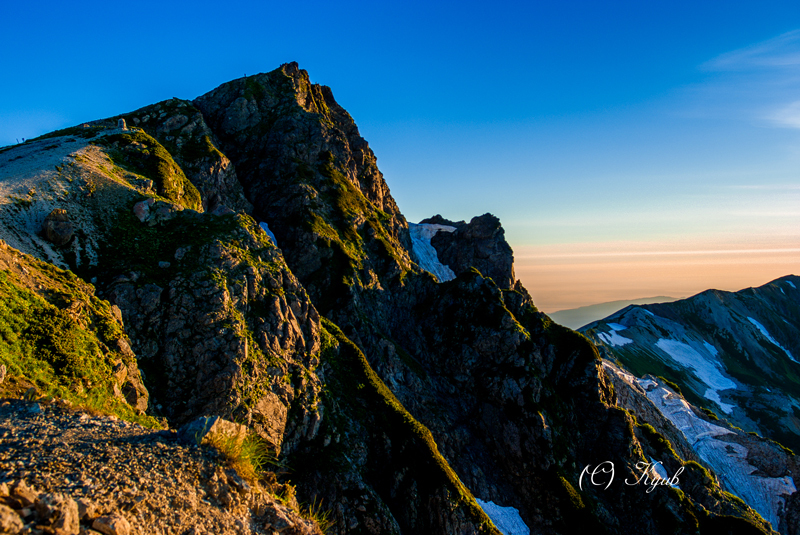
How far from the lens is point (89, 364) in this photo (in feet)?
90.8

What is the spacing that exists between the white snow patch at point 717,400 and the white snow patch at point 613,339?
112 ft

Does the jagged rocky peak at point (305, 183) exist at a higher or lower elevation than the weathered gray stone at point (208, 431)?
higher

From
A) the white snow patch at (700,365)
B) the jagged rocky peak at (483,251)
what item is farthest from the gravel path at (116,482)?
the white snow patch at (700,365)

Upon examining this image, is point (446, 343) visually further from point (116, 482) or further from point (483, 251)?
point (116, 482)

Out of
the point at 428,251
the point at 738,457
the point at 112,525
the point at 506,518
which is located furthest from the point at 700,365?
the point at 112,525

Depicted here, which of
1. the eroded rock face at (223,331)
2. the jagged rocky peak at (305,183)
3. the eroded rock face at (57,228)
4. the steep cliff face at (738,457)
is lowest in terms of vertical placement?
the steep cliff face at (738,457)

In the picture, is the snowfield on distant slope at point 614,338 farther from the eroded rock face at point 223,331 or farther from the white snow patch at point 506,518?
the eroded rock face at point 223,331

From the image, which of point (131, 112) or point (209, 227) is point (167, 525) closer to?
point (209, 227)

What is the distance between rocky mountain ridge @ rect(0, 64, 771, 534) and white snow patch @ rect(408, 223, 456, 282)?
101 ft

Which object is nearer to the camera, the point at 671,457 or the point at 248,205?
the point at 671,457

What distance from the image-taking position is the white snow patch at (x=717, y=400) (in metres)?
156

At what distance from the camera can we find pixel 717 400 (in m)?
161

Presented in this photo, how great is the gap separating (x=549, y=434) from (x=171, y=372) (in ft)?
206

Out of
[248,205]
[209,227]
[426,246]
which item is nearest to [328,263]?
[248,205]
